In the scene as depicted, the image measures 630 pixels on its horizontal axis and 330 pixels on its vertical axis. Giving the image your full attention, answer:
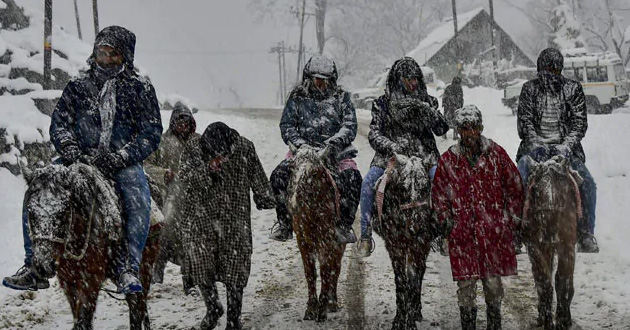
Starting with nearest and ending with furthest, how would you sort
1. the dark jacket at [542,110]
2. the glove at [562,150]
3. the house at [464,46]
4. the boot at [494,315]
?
the boot at [494,315], the glove at [562,150], the dark jacket at [542,110], the house at [464,46]

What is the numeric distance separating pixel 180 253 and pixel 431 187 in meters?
3.16

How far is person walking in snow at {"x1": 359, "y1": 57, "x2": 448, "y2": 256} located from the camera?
623 cm

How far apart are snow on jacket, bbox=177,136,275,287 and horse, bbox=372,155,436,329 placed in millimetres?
1398

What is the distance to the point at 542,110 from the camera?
6625 millimetres

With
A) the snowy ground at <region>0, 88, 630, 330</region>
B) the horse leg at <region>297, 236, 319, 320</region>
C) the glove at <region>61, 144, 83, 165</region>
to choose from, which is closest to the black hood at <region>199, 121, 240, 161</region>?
the horse leg at <region>297, 236, 319, 320</region>

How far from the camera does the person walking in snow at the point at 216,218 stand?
251 inches

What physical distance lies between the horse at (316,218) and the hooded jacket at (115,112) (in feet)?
5.11

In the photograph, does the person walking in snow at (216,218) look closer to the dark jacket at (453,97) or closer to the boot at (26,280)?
the boot at (26,280)

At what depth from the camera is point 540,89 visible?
6.66 m

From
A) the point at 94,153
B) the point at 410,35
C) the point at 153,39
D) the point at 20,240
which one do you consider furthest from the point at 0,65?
the point at 153,39

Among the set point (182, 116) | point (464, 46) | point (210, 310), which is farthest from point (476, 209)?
point (464, 46)

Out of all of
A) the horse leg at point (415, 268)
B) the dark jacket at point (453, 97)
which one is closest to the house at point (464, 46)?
the dark jacket at point (453, 97)

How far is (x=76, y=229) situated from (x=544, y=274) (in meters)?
4.08

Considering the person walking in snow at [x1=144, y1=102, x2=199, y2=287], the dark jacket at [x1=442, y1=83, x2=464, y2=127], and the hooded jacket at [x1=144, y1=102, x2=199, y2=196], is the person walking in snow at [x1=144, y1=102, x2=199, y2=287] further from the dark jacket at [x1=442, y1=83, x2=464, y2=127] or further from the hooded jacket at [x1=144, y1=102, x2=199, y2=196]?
the dark jacket at [x1=442, y1=83, x2=464, y2=127]
